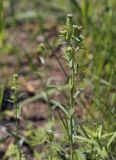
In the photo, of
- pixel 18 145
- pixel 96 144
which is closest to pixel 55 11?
pixel 18 145

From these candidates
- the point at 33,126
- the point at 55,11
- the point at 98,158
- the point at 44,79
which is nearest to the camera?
the point at 98,158

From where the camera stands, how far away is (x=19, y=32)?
13.6ft

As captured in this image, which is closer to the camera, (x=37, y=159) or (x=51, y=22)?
(x=37, y=159)

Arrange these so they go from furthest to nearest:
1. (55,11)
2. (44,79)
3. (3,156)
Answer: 1. (55,11)
2. (44,79)
3. (3,156)

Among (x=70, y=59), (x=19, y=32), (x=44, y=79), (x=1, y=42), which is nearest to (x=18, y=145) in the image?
(x=70, y=59)

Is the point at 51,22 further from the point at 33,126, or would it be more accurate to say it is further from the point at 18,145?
the point at 18,145

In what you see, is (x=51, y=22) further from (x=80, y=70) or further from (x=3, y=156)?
(x=80, y=70)

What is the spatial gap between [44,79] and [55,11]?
35.2 inches

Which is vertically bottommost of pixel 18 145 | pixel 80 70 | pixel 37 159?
pixel 37 159

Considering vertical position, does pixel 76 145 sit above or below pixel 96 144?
below

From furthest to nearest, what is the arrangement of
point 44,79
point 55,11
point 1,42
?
point 55,11 → point 1,42 → point 44,79

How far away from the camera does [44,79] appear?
3350mm

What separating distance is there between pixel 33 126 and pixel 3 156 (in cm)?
38

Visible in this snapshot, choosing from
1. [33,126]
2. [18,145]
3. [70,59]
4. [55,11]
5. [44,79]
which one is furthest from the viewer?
[55,11]
